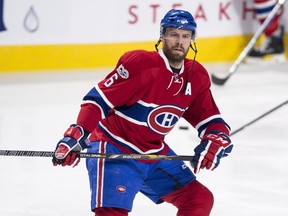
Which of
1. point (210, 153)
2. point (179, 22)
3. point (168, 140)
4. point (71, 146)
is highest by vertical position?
point (179, 22)

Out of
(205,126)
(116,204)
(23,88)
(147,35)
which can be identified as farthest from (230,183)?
(147,35)

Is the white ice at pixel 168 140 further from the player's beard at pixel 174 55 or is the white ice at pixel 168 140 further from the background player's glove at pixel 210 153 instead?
the player's beard at pixel 174 55

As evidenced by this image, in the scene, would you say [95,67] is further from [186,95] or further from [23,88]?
[186,95]

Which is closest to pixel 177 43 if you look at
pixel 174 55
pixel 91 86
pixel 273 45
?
pixel 174 55

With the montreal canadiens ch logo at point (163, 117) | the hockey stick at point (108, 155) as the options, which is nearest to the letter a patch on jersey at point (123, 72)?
the montreal canadiens ch logo at point (163, 117)

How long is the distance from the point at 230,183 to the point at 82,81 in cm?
228

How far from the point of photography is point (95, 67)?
6473 millimetres

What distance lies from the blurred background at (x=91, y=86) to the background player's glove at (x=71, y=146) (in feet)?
2.61

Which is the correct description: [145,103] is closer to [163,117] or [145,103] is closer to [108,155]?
[163,117]

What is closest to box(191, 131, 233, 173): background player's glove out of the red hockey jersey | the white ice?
the red hockey jersey

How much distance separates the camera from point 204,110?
3.19m

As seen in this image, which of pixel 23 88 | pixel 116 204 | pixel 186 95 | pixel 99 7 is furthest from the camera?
pixel 99 7

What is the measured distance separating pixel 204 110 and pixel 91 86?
298 centimetres

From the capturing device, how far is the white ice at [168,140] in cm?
380
